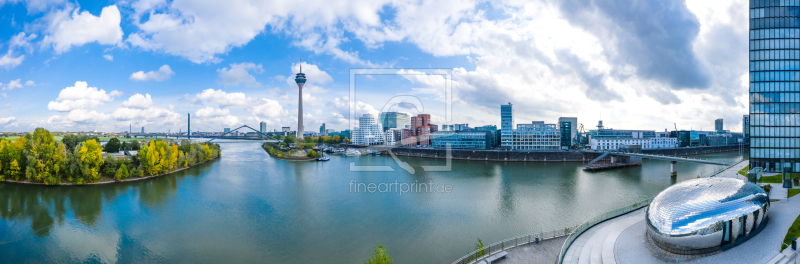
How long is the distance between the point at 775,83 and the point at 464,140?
69.8 ft

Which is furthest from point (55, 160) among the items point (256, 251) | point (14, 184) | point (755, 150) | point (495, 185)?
point (755, 150)

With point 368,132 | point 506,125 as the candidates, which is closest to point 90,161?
point 506,125

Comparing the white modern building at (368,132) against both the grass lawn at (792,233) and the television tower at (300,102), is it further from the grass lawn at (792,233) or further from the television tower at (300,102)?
the grass lawn at (792,233)

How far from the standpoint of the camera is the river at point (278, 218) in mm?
6465

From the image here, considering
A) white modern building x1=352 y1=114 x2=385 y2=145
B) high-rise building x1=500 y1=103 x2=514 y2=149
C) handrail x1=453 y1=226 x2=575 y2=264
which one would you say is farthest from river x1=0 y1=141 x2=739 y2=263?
white modern building x1=352 y1=114 x2=385 y2=145

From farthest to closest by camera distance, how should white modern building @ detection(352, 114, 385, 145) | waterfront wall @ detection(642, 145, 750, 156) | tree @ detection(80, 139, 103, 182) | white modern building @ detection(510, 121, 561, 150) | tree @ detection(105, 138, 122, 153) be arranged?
white modern building @ detection(352, 114, 385, 145) → waterfront wall @ detection(642, 145, 750, 156) → white modern building @ detection(510, 121, 561, 150) → tree @ detection(105, 138, 122, 153) → tree @ detection(80, 139, 103, 182)

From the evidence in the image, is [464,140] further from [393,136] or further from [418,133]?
[393,136]

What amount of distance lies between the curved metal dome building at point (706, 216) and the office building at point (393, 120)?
138 ft

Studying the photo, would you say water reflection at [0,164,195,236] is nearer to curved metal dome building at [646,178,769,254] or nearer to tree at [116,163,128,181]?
tree at [116,163,128,181]

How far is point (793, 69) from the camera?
455 inches

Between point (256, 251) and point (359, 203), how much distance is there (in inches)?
169

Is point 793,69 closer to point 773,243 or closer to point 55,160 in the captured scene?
point 773,243

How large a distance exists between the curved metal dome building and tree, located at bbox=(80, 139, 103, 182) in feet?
62.7

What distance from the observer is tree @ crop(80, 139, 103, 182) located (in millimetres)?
12773
